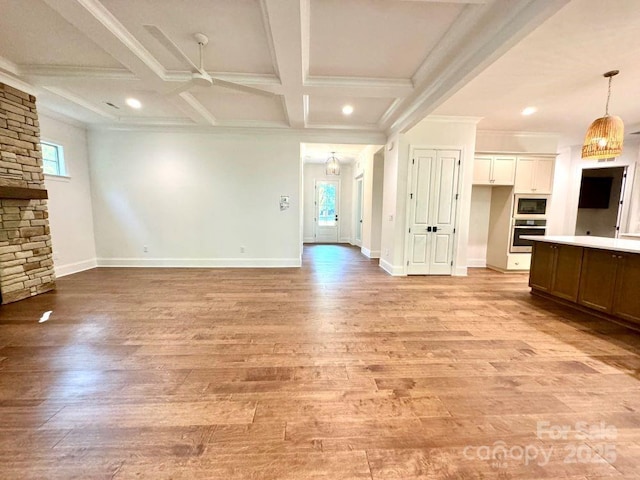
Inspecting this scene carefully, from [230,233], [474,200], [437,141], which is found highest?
[437,141]

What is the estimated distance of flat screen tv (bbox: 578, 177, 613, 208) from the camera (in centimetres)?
Result: 741

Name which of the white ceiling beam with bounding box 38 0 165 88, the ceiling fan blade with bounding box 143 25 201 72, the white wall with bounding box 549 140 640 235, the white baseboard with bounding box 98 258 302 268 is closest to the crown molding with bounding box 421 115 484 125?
the white wall with bounding box 549 140 640 235

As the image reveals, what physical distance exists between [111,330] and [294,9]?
3514 mm

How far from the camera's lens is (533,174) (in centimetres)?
539

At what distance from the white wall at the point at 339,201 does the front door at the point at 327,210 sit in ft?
Answer: 0.50

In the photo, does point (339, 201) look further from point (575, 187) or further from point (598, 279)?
point (598, 279)

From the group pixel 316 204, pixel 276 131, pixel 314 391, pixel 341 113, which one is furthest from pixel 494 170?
pixel 316 204

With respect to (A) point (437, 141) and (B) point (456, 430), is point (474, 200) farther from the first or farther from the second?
(B) point (456, 430)

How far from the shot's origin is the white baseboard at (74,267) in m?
4.88

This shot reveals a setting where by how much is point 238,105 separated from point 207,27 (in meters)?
1.96

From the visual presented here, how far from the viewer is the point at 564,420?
165 centimetres

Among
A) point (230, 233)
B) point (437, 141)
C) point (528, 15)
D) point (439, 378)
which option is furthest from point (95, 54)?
point (437, 141)

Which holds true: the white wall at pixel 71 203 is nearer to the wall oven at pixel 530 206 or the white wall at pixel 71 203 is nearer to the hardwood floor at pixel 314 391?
the hardwood floor at pixel 314 391

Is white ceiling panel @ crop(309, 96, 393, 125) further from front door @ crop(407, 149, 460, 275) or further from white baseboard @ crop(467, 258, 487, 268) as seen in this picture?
white baseboard @ crop(467, 258, 487, 268)
